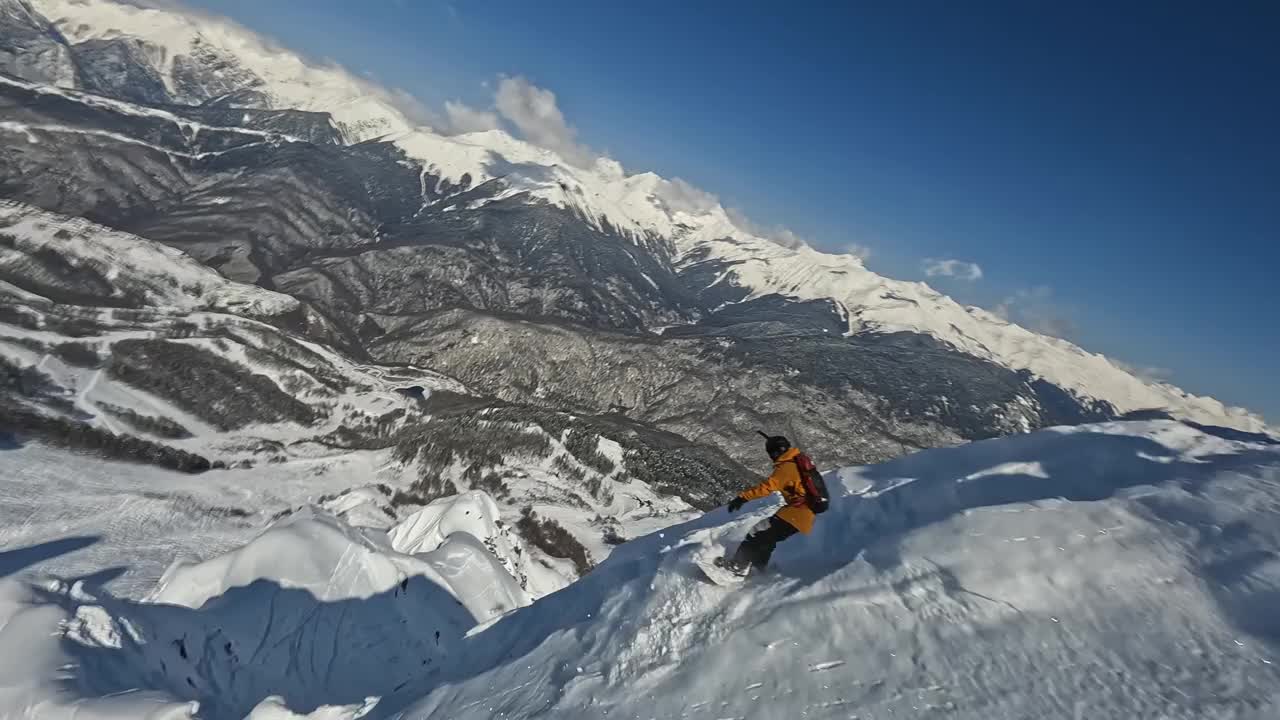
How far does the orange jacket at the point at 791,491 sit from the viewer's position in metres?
14.7

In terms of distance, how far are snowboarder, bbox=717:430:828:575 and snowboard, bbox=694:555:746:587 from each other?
17 cm

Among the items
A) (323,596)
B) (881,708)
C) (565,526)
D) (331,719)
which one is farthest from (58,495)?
(881,708)

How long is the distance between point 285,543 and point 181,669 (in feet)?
28.5

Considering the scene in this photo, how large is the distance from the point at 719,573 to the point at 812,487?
299cm

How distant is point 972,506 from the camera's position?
15156 mm

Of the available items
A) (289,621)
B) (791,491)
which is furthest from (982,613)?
(289,621)

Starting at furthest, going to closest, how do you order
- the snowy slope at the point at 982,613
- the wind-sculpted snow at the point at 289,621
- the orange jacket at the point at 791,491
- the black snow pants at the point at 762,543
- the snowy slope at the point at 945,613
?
1. the wind-sculpted snow at the point at 289,621
2. the black snow pants at the point at 762,543
3. the orange jacket at the point at 791,491
4. the snowy slope at the point at 945,613
5. the snowy slope at the point at 982,613

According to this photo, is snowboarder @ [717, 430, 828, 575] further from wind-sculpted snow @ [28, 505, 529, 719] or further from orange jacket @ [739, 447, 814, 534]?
wind-sculpted snow @ [28, 505, 529, 719]

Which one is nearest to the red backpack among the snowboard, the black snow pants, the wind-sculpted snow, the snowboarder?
the snowboarder

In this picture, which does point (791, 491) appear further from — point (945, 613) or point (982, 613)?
point (982, 613)

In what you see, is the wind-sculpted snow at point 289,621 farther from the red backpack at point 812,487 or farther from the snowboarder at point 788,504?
the red backpack at point 812,487

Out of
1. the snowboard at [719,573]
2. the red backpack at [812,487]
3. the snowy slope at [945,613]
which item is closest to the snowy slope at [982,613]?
the snowy slope at [945,613]

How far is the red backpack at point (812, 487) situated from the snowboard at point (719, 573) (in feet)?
8.10

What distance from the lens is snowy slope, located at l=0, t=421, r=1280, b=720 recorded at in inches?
402
